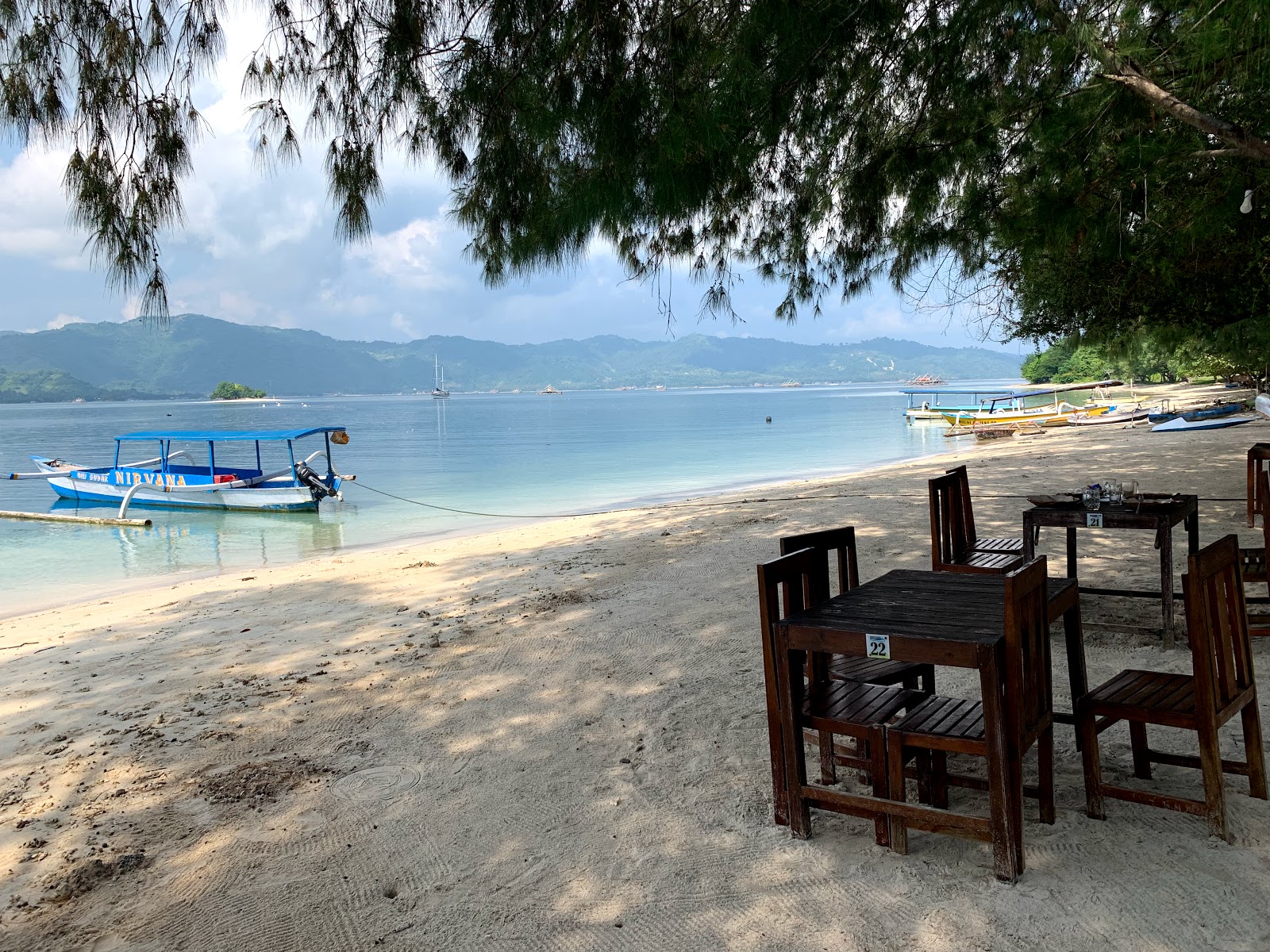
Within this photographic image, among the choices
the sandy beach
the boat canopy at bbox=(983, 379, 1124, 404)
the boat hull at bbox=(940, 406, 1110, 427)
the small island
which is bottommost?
the sandy beach

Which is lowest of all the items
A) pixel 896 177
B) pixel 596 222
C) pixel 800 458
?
pixel 800 458

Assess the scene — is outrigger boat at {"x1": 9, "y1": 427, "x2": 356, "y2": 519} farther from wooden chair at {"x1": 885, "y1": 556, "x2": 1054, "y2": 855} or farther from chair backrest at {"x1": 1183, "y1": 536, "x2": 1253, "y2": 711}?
chair backrest at {"x1": 1183, "y1": 536, "x2": 1253, "y2": 711}

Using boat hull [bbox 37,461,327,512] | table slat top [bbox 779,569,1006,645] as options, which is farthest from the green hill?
table slat top [bbox 779,569,1006,645]

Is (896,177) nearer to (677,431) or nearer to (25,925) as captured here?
(25,925)

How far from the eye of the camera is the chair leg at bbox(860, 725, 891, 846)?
8.29ft

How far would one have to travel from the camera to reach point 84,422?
77125 mm

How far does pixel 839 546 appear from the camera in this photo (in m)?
3.17

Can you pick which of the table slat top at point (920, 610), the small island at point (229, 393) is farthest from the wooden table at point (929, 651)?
the small island at point (229, 393)

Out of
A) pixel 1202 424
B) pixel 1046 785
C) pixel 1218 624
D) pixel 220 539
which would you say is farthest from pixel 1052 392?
pixel 1046 785

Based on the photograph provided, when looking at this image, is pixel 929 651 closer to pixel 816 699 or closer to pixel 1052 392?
pixel 816 699

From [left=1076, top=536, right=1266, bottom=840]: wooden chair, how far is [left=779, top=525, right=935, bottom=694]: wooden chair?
573 millimetres

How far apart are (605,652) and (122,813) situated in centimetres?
249

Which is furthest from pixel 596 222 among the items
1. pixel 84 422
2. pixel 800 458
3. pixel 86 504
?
pixel 84 422

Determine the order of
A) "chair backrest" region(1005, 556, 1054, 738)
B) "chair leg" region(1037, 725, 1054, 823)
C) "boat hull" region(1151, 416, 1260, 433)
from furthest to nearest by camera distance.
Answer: "boat hull" region(1151, 416, 1260, 433)
"chair leg" region(1037, 725, 1054, 823)
"chair backrest" region(1005, 556, 1054, 738)
